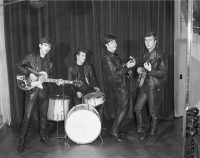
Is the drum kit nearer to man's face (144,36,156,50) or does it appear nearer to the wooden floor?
the wooden floor

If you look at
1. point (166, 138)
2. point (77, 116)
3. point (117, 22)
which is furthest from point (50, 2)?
point (166, 138)

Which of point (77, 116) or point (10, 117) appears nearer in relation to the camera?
point (77, 116)

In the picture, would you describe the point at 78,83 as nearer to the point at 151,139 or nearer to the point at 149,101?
the point at 149,101

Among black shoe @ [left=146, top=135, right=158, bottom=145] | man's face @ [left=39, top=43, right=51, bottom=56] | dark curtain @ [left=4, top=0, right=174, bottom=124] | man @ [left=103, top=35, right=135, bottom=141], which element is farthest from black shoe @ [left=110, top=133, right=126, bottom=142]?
man's face @ [left=39, top=43, right=51, bottom=56]

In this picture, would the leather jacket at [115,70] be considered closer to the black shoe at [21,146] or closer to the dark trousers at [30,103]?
the dark trousers at [30,103]

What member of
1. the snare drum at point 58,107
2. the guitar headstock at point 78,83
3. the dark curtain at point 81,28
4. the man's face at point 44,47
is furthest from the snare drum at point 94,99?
the dark curtain at point 81,28

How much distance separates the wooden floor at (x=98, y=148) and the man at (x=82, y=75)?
78 cm

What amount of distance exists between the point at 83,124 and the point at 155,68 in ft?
4.29

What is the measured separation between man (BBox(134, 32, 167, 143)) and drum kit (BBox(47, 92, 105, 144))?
61cm

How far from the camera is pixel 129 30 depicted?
19.7ft

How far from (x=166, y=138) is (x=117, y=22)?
223 centimetres

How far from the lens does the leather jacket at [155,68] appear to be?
471cm

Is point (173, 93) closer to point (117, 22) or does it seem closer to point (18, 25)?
point (117, 22)

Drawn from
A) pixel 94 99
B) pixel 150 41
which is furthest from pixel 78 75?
pixel 150 41
